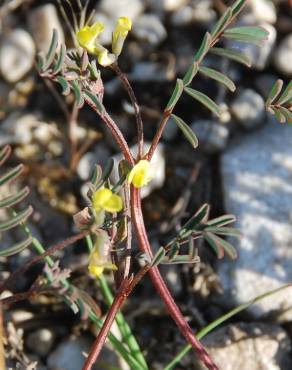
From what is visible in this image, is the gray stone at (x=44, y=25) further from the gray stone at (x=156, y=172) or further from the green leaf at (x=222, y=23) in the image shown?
the green leaf at (x=222, y=23)

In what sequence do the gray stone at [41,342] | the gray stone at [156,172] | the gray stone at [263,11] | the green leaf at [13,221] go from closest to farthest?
1. the green leaf at [13,221]
2. the gray stone at [41,342]
3. the gray stone at [156,172]
4. the gray stone at [263,11]

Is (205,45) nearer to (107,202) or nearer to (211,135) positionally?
(107,202)

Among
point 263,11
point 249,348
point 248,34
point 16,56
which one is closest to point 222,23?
point 248,34

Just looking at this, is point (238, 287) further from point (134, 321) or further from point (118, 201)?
point (118, 201)

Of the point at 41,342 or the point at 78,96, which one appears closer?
the point at 78,96

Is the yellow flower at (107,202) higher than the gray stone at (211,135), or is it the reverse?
the yellow flower at (107,202)

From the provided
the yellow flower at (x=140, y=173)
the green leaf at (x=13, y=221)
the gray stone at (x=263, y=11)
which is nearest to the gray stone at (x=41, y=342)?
the green leaf at (x=13, y=221)
